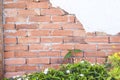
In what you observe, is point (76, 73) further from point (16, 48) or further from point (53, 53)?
point (16, 48)

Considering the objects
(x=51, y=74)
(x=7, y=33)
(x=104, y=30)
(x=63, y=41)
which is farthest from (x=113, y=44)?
(x=7, y=33)

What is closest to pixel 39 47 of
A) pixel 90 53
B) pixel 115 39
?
pixel 90 53

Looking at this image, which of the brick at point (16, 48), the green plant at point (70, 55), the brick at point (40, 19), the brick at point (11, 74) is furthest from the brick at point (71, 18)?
the brick at point (11, 74)

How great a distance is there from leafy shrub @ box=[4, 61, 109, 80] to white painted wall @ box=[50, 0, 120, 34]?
54 cm

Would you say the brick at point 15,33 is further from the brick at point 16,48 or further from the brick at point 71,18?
the brick at point 71,18

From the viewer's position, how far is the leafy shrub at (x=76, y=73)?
11.0 feet

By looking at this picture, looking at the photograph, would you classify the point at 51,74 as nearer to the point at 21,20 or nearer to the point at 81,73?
the point at 81,73

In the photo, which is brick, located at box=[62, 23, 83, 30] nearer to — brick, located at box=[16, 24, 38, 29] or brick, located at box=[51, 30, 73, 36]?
brick, located at box=[51, 30, 73, 36]

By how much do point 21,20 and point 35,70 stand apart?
1.95 ft

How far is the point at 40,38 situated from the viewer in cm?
385

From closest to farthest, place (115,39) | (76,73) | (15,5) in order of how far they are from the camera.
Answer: (76,73), (15,5), (115,39)

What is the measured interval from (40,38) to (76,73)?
672mm

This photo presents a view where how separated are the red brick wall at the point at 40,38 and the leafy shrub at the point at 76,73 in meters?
0.34

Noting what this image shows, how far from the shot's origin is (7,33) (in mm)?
3816
